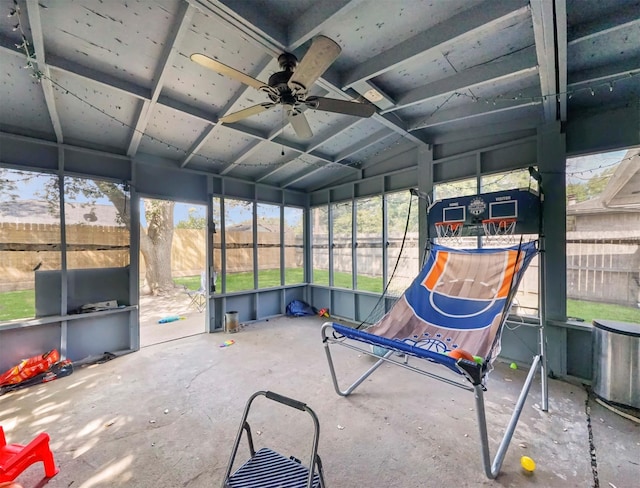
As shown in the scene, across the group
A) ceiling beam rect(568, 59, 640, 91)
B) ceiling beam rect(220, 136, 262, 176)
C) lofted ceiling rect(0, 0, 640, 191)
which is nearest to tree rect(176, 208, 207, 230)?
ceiling beam rect(220, 136, 262, 176)

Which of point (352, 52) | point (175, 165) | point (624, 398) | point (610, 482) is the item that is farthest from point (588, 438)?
point (175, 165)

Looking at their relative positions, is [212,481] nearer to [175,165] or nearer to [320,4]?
[320,4]

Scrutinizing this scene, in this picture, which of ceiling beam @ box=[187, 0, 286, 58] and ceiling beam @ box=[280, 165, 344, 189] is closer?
ceiling beam @ box=[187, 0, 286, 58]

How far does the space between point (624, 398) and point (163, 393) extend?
178 inches

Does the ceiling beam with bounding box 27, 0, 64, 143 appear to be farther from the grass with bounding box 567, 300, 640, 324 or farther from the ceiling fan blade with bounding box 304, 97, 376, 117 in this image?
the grass with bounding box 567, 300, 640, 324

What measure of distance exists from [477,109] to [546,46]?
49.8 inches

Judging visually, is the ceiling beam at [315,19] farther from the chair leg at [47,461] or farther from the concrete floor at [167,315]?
the concrete floor at [167,315]

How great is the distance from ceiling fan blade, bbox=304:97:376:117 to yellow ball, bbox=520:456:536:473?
285cm

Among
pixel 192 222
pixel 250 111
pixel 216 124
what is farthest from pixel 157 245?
pixel 250 111

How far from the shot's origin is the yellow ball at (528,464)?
1.88 meters

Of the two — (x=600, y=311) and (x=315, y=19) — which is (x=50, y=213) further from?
(x=600, y=311)

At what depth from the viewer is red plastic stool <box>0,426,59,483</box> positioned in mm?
1667

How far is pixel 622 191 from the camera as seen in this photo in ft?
9.75

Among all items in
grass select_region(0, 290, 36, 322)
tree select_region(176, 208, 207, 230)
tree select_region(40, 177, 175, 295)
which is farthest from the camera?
tree select_region(176, 208, 207, 230)
